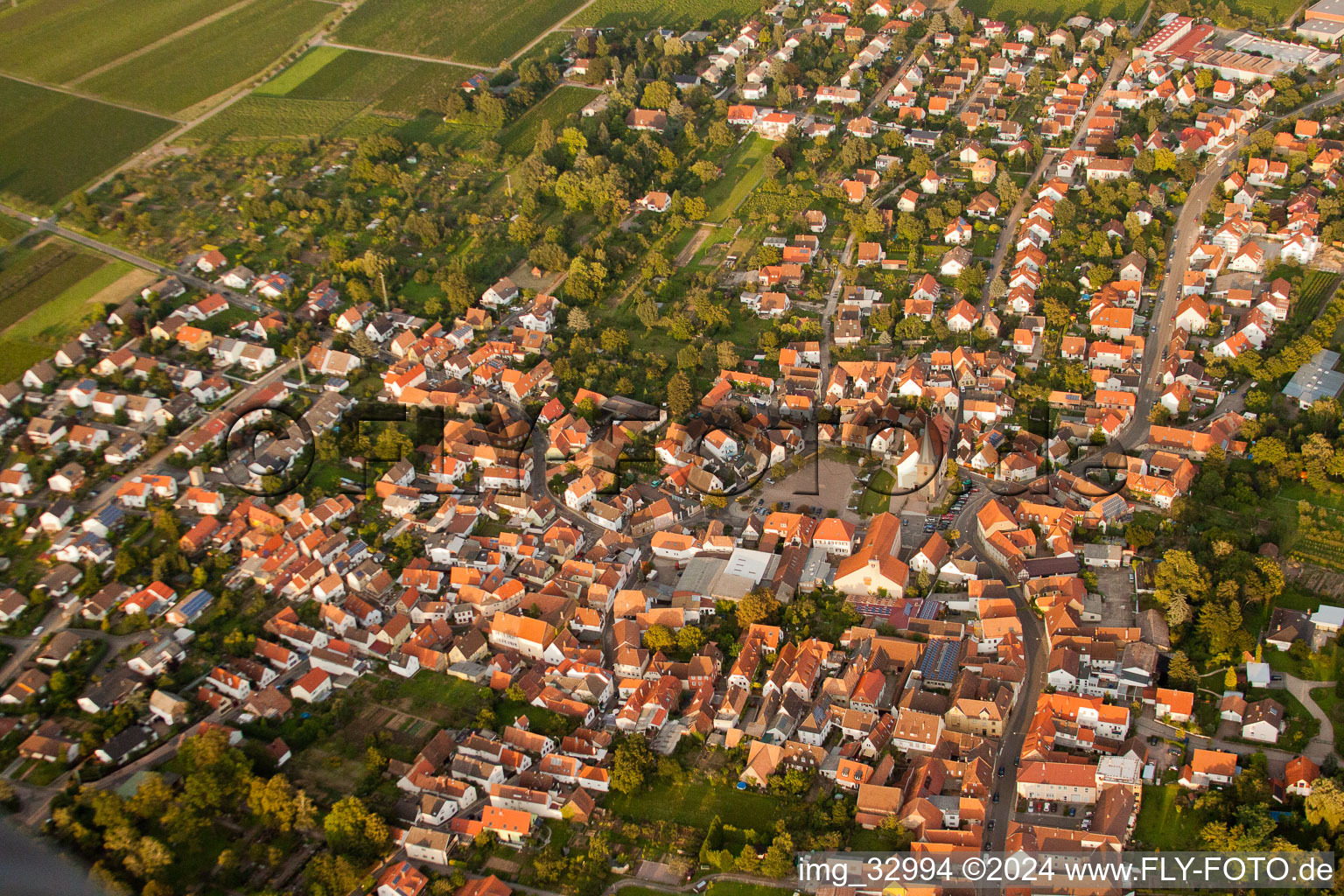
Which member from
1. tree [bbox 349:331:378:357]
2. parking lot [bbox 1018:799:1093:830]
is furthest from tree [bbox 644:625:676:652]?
tree [bbox 349:331:378:357]

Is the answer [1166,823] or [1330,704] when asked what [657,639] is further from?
[1330,704]

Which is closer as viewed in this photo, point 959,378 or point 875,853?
point 875,853

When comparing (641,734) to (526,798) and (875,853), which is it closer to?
(526,798)

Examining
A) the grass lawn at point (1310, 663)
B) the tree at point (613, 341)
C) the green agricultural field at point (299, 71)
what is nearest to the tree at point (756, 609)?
the grass lawn at point (1310, 663)

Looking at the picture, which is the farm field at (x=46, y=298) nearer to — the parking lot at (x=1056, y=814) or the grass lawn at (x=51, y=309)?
the grass lawn at (x=51, y=309)

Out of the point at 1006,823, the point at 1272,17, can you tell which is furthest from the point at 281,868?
the point at 1272,17

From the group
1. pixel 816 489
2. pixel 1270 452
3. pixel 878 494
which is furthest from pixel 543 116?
pixel 1270 452

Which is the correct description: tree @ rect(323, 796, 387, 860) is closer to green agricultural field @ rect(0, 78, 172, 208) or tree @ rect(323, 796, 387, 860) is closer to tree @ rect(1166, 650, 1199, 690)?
tree @ rect(1166, 650, 1199, 690)
